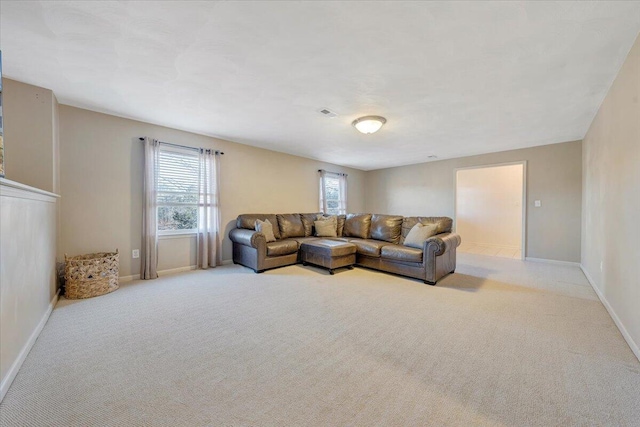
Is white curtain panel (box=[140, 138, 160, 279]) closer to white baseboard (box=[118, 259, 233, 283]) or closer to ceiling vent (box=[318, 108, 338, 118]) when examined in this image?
white baseboard (box=[118, 259, 233, 283])

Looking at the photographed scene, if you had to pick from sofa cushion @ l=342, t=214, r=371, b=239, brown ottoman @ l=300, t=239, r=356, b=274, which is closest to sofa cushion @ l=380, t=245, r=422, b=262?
brown ottoman @ l=300, t=239, r=356, b=274

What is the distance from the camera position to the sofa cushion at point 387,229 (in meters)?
4.52

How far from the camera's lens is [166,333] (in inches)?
83.9

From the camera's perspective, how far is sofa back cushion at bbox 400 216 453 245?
4.04m

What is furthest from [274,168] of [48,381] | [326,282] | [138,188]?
[48,381]

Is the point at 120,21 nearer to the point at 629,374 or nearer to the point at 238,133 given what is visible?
the point at 238,133

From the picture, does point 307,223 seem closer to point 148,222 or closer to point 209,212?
point 209,212

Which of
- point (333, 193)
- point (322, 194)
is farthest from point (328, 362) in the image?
point (333, 193)

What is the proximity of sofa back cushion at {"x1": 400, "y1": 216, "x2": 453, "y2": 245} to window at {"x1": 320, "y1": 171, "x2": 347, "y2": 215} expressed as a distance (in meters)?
2.61

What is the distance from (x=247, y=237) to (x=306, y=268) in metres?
1.12

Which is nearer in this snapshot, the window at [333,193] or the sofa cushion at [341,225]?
the sofa cushion at [341,225]

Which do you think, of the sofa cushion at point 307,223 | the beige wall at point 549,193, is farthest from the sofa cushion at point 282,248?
the beige wall at point 549,193

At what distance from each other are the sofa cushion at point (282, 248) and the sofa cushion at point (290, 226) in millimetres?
538

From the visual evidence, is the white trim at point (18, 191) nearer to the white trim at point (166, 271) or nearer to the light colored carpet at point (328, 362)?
the light colored carpet at point (328, 362)
